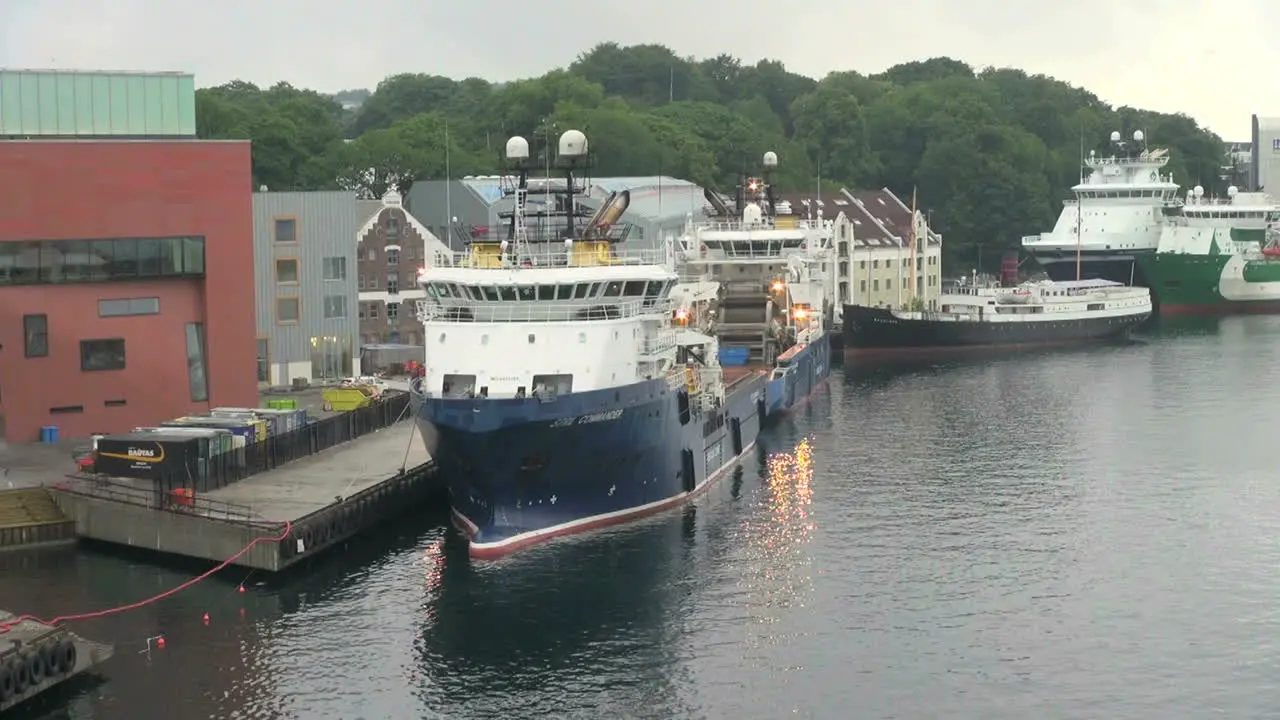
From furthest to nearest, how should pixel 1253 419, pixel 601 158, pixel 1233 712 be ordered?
1. pixel 601 158
2. pixel 1253 419
3. pixel 1233 712

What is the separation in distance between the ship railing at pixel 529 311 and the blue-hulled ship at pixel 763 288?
2327 centimetres

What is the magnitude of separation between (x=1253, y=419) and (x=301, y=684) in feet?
146

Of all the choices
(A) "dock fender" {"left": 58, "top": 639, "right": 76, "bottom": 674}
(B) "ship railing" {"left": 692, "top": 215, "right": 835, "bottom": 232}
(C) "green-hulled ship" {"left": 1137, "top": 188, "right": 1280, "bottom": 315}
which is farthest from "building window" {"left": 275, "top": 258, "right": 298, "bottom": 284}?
(C) "green-hulled ship" {"left": 1137, "top": 188, "right": 1280, "bottom": 315}

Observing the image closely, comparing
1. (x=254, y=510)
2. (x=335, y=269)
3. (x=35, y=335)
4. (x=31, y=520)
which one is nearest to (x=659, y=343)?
(x=254, y=510)

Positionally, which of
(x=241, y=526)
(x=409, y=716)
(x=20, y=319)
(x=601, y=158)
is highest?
(x=601, y=158)

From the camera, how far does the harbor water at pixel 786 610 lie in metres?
32.3

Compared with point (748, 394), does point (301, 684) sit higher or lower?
lower

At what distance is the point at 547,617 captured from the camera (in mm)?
37438

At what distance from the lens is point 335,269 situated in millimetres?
64438

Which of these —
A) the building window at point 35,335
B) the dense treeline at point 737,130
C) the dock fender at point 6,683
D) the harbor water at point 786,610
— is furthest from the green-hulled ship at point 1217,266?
the dock fender at point 6,683

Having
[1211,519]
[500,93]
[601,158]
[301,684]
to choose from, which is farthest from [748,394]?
[500,93]

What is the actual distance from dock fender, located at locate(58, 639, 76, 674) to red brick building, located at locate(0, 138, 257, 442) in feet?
64.0

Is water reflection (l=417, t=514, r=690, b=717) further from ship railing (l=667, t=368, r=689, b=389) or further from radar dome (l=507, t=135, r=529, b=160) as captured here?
radar dome (l=507, t=135, r=529, b=160)

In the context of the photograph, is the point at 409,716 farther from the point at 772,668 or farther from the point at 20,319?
the point at 20,319
